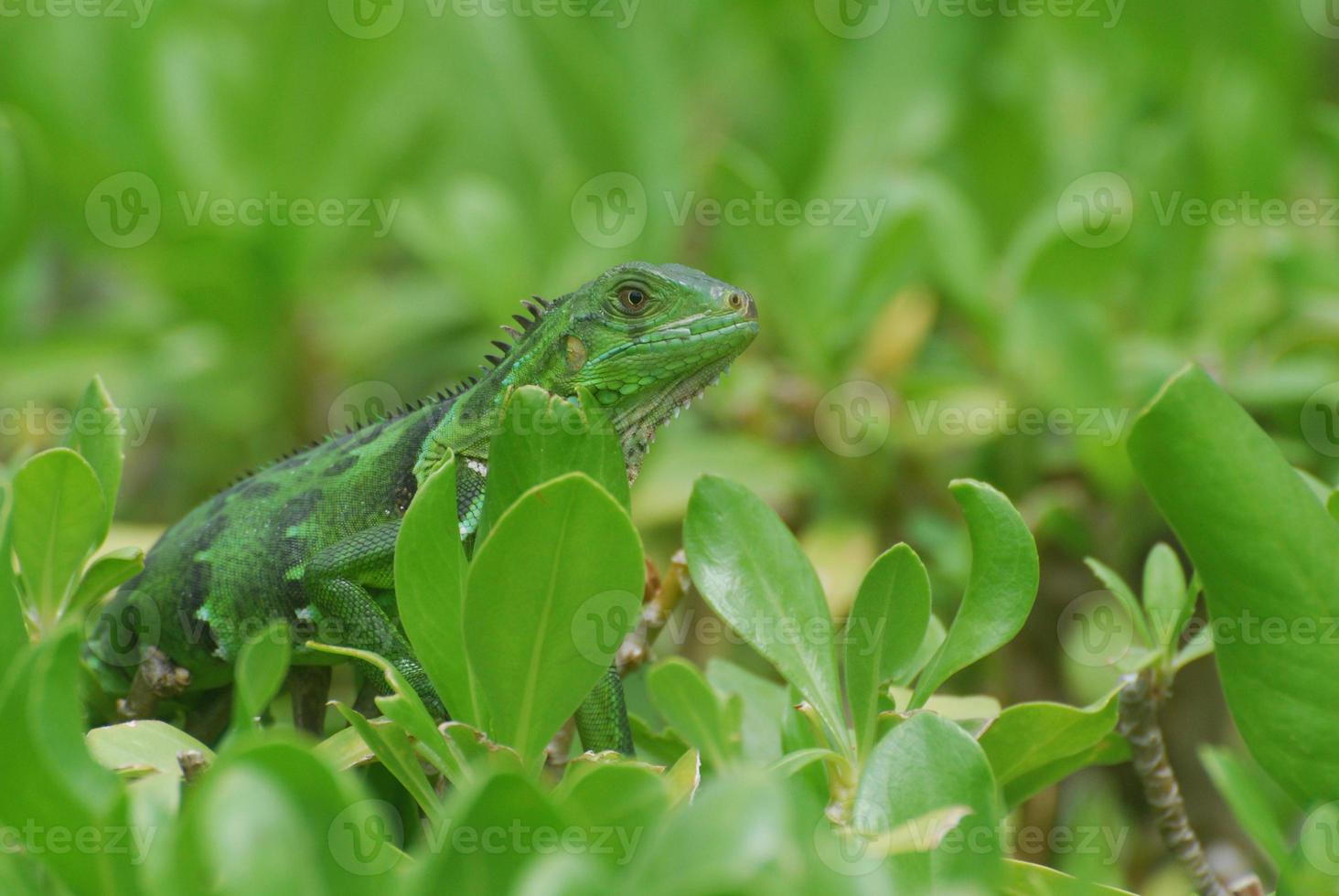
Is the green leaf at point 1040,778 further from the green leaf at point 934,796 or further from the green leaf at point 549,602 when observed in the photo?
the green leaf at point 549,602

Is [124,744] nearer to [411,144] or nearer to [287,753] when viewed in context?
[287,753]

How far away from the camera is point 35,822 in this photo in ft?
5.64

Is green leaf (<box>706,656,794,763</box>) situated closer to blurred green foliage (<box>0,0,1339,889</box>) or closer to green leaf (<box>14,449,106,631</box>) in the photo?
green leaf (<box>14,449,106,631</box>)

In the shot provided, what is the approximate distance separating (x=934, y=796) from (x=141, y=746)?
1225 millimetres

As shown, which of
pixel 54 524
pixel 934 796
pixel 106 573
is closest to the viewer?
pixel 934 796

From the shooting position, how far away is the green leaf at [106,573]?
100.0 inches

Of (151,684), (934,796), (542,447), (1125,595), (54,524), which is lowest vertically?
(151,684)

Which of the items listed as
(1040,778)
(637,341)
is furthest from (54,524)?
(1040,778)

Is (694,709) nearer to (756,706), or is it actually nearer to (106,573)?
(756,706)

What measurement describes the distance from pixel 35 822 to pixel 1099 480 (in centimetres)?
403

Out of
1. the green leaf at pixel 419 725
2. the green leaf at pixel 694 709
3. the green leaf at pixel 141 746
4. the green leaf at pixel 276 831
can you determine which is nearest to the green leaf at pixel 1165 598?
the green leaf at pixel 694 709

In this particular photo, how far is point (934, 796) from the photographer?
189cm

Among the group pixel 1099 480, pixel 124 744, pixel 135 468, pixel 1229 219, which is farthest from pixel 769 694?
pixel 135 468

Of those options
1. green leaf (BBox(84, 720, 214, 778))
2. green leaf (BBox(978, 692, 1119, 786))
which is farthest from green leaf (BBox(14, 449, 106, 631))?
green leaf (BBox(978, 692, 1119, 786))
